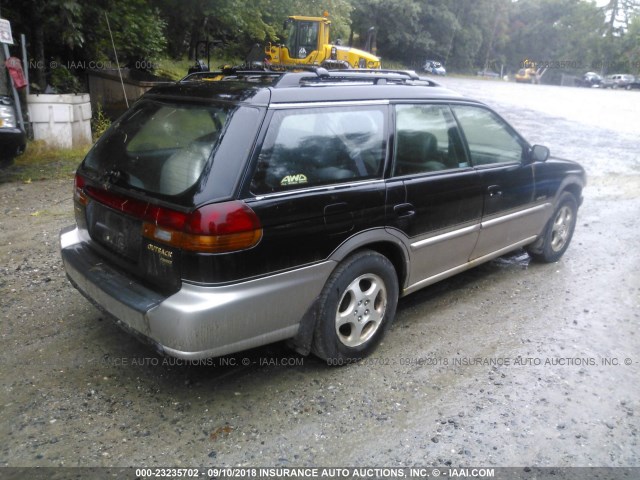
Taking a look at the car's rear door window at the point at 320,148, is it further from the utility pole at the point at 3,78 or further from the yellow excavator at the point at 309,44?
the yellow excavator at the point at 309,44

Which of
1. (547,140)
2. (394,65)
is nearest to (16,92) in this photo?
(547,140)

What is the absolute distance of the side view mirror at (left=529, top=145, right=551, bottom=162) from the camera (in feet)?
16.2

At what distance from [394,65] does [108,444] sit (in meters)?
58.7

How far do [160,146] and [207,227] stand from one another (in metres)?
0.82

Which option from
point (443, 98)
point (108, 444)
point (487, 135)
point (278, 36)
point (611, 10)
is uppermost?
point (611, 10)

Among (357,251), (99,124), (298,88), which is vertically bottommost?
(99,124)

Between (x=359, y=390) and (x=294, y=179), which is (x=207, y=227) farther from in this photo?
(x=359, y=390)

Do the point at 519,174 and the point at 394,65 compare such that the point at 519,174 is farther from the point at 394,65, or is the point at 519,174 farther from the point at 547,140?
the point at 394,65

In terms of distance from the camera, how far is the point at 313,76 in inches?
136

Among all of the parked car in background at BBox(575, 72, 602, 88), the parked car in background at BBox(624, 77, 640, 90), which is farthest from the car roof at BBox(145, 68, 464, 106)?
the parked car in background at BBox(575, 72, 602, 88)

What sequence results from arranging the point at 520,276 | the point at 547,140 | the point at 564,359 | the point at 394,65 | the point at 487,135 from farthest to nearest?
the point at 394,65
the point at 547,140
the point at 520,276
the point at 487,135
the point at 564,359

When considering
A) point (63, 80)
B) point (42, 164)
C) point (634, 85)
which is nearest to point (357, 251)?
point (42, 164)

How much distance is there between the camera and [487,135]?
4.63 m

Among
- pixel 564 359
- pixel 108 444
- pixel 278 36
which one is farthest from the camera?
pixel 278 36
